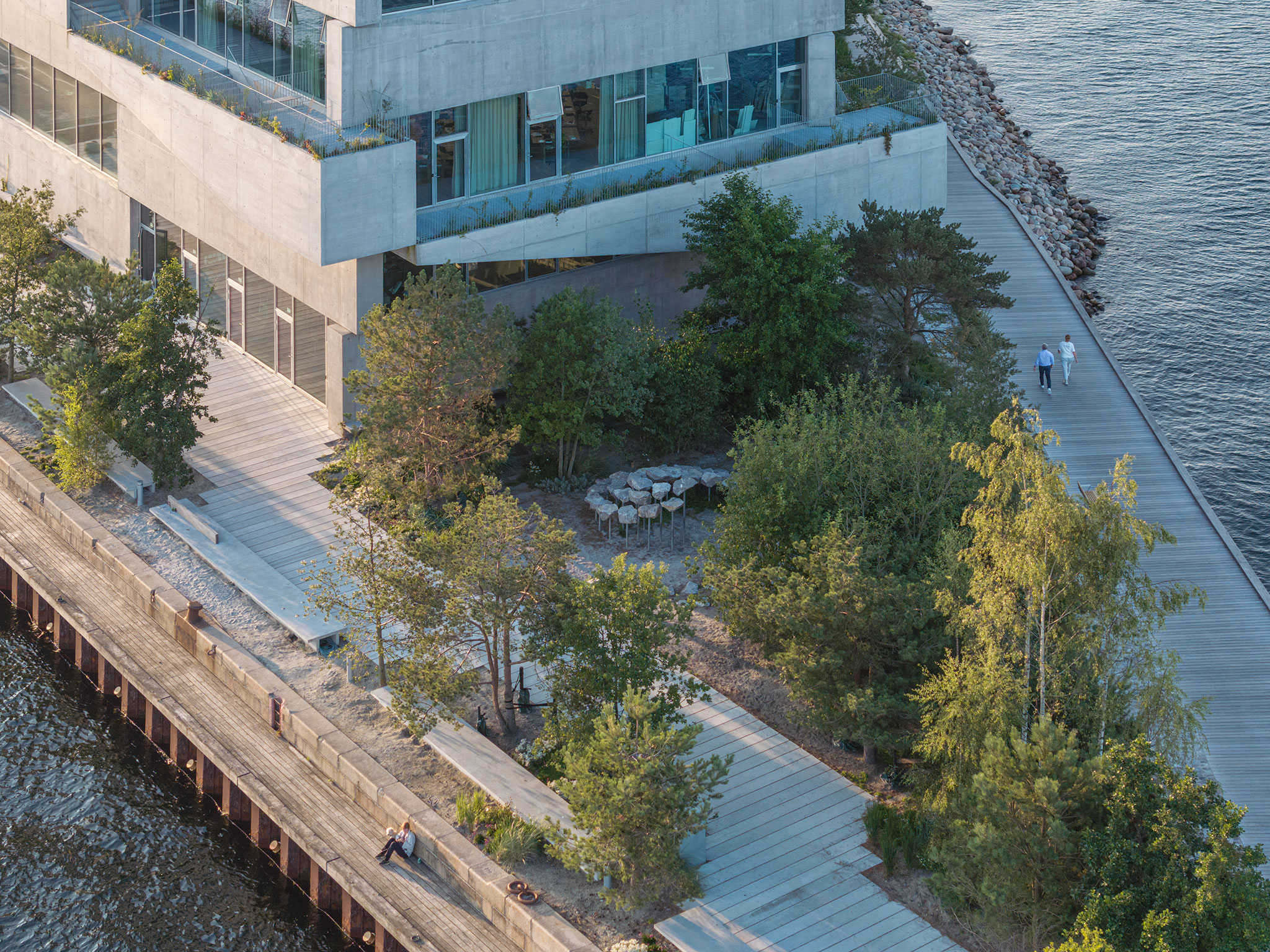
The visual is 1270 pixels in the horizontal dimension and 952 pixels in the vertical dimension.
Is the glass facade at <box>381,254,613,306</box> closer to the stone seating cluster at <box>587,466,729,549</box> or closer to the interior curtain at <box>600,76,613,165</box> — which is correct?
the interior curtain at <box>600,76,613,165</box>

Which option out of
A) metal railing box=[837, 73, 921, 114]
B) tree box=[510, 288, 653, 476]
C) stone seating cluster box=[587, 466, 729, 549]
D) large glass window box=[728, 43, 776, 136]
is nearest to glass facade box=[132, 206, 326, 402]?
tree box=[510, 288, 653, 476]

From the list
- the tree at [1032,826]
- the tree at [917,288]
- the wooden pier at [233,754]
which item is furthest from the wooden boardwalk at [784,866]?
the tree at [917,288]

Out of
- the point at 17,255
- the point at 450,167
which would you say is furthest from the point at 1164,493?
the point at 17,255

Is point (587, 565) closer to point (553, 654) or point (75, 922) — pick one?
point (553, 654)

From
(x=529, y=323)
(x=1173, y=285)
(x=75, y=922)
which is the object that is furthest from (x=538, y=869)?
(x=1173, y=285)

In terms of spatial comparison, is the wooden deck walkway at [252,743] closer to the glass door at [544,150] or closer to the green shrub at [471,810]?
the green shrub at [471,810]
